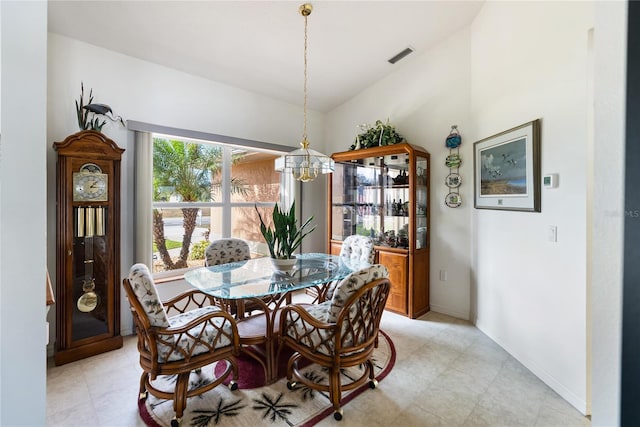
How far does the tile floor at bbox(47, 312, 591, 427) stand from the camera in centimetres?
175

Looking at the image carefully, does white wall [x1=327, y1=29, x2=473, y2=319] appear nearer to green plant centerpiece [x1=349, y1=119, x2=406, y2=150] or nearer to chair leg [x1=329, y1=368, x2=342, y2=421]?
green plant centerpiece [x1=349, y1=119, x2=406, y2=150]

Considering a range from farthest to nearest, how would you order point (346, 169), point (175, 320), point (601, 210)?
point (346, 169) → point (175, 320) → point (601, 210)

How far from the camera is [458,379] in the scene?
2.15 metres

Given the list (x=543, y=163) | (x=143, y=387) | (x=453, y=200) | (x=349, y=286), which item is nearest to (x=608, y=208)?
(x=349, y=286)

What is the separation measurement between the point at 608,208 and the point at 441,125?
124 inches

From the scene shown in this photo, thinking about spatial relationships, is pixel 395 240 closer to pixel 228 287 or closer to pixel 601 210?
pixel 228 287

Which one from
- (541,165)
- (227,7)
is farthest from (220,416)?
(227,7)

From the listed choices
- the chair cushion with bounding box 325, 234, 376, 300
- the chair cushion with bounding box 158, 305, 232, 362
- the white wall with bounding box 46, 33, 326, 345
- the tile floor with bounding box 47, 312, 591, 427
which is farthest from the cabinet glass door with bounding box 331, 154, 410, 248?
the chair cushion with bounding box 158, 305, 232, 362

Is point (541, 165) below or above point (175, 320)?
above

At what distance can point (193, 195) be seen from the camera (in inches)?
134

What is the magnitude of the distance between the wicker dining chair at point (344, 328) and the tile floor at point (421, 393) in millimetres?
285

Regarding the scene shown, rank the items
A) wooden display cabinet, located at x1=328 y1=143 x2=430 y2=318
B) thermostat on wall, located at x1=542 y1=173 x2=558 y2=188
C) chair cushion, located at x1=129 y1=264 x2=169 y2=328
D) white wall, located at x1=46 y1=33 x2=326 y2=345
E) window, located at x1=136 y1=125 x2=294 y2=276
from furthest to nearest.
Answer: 1. wooden display cabinet, located at x1=328 y1=143 x2=430 y2=318
2. window, located at x1=136 y1=125 x2=294 y2=276
3. white wall, located at x1=46 y1=33 x2=326 y2=345
4. thermostat on wall, located at x1=542 y1=173 x2=558 y2=188
5. chair cushion, located at x1=129 y1=264 x2=169 y2=328

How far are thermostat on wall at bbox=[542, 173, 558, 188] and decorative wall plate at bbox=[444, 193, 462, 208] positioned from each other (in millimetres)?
1153

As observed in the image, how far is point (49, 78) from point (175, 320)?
2331mm
